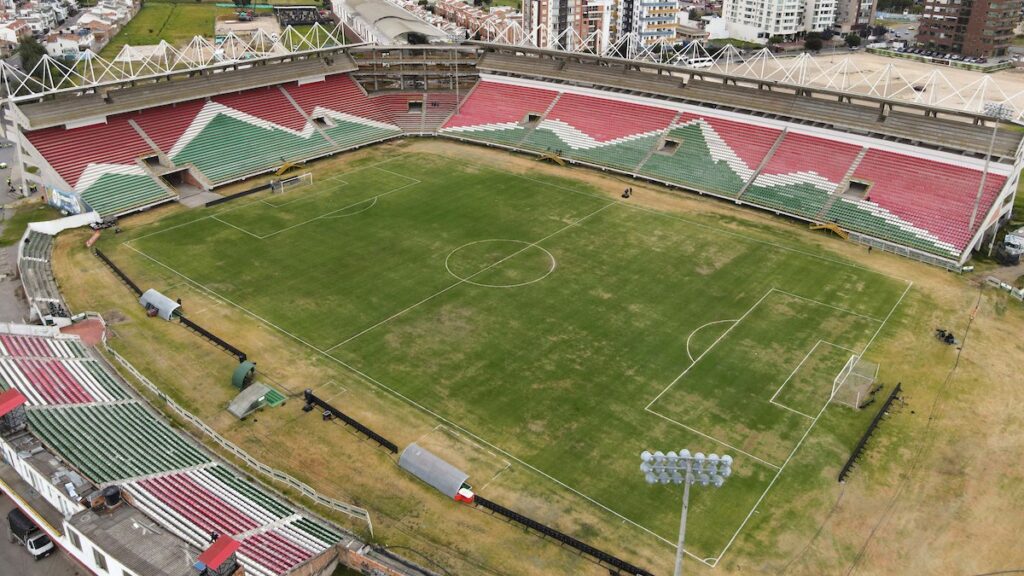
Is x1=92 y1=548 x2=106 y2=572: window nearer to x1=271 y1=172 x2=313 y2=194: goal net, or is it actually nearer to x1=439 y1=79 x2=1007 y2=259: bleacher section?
x1=271 y1=172 x2=313 y2=194: goal net

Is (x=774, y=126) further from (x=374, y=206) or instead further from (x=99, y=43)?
(x=99, y=43)

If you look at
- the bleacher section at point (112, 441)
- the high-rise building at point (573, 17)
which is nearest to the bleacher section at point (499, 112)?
the bleacher section at point (112, 441)

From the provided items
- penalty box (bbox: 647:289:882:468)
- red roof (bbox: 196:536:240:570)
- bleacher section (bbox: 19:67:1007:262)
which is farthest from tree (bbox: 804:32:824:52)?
red roof (bbox: 196:536:240:570)

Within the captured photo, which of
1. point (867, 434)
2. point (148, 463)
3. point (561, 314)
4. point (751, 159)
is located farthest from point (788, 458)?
point (751, 159)

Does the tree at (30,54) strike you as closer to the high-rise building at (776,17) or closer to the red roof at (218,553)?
the red roof at (218,553)

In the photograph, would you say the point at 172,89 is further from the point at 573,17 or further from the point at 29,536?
the point at 573,17
